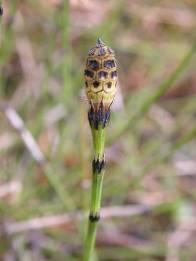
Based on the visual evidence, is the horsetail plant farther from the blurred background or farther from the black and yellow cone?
the blurred background

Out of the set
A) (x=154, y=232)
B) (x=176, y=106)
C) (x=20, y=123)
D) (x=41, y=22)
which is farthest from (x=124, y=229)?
(x=41, y=22)

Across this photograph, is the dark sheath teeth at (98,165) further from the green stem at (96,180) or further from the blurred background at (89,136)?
the blurred background at (89,136)

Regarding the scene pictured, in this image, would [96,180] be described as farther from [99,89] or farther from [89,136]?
[89,136]

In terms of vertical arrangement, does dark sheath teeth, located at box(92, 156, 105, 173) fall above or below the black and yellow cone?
below

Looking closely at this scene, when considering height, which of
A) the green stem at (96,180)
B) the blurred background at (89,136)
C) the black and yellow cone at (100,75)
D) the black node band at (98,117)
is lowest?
the green stem at (96,180)

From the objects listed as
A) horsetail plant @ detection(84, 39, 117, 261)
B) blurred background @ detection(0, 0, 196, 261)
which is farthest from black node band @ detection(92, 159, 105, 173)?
blurred background @ detection(0, 0, 196, 261)

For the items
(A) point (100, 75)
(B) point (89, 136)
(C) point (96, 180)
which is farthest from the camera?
(B) point (89, 136)

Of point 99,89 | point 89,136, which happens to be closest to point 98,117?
point 99,89

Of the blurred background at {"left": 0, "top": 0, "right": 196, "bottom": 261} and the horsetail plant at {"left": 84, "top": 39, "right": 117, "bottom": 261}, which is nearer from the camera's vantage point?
the horsetail plant at {"left": 84, "top": 39, "right": 117, "bottom": 261}

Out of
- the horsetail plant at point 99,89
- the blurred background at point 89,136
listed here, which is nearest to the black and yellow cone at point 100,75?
the horsetail plant at point 99,89
